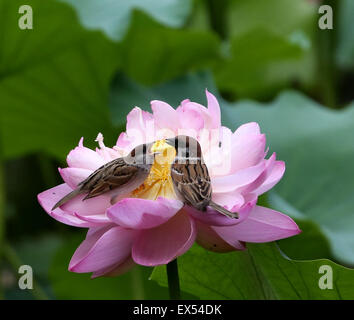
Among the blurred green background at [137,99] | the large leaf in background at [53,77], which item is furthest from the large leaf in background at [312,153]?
the large leaf in background at [53,77]

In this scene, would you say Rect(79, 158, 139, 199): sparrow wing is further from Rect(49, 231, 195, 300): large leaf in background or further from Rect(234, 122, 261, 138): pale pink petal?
Rect(49, 231, 195, 300): large leaf in background

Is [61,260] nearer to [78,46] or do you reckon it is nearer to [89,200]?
[78,46]

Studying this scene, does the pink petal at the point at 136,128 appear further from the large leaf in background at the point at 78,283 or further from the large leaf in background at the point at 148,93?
the large leaf in background at the point at 78,283

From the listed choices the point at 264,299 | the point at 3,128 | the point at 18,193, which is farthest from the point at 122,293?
the point at 264,299

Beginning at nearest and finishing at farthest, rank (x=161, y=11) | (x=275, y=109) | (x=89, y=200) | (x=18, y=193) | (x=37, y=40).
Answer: (x=89, y=200)
(x=37, y=40)
(x=161, y=11)
(x=275, y=109)
(x=18, y=193)

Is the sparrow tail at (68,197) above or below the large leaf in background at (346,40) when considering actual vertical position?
below

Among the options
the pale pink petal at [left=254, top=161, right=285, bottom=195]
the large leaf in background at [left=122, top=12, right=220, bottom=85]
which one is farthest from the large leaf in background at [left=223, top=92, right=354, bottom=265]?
the pale pink petal at [left=254, top=161, right=285, bottom=195]
